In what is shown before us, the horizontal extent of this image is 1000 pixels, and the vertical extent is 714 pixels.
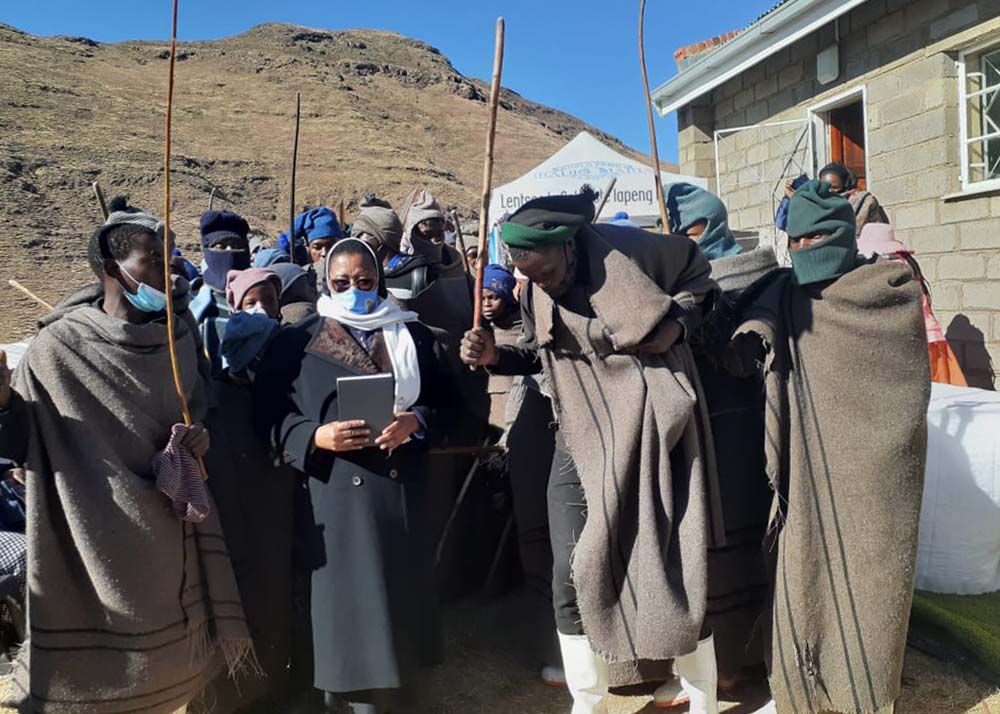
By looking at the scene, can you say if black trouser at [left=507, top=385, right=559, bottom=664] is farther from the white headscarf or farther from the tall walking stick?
the tall walking stick

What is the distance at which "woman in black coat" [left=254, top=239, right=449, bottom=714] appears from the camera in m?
2.62

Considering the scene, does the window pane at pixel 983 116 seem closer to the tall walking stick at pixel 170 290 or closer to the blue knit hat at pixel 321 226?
the blue knit hat at pixel 321 226

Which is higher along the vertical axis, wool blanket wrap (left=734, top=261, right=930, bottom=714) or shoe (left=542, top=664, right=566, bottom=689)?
wool blanket wrap (left=734, top=261, right=930, bottom=714)

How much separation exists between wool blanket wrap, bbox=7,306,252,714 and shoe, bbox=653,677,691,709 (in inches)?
62.8

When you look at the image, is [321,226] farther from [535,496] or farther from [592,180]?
[592,180]

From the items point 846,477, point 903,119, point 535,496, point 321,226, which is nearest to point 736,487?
point 846,477

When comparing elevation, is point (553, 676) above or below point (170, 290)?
below

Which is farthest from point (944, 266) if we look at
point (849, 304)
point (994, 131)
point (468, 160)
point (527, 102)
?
point (527, 102)

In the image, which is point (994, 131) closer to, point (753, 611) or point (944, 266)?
point (944, 266)

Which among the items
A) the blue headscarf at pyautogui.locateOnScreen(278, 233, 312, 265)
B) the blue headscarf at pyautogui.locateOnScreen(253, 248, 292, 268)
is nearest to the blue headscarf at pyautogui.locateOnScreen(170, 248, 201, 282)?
the blue headscarf at pyautogui.locateOnScreen(253, 248, 292, 268)

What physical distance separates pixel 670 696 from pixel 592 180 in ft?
23.8

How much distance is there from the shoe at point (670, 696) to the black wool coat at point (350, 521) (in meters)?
0.85

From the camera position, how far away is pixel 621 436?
2.54 m

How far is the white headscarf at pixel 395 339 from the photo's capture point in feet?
8.79
